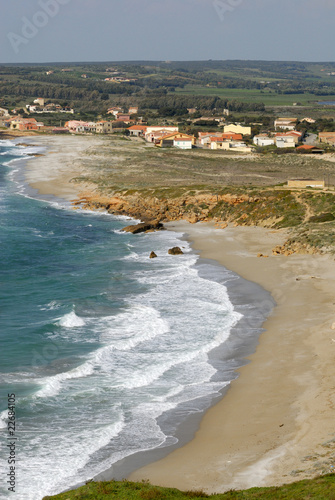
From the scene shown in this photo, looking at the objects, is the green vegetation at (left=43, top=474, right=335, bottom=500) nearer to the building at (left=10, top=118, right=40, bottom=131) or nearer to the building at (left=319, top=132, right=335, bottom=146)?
the building at (left=319, top=132, right=335, bottom=146)

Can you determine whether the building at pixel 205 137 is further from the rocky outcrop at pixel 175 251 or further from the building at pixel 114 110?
the rocky outcrop at pixel 175 251

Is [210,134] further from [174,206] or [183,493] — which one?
[183,493]

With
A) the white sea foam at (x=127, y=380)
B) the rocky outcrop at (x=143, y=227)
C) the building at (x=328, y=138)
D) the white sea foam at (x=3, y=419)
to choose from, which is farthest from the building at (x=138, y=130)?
the white sea foam at (x=3, y=419)

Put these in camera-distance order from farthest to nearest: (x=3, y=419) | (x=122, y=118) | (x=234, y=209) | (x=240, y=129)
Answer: (x=122, y=118) < (x=240, y=129) < (x=234, y=209) < (x=3, y=419)

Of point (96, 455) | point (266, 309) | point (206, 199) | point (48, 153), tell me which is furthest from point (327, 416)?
point (48, 153)

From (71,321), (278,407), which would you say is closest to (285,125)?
(71,321)
